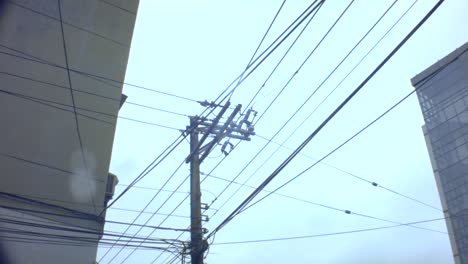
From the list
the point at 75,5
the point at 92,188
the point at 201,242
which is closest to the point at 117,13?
the point at 75,5

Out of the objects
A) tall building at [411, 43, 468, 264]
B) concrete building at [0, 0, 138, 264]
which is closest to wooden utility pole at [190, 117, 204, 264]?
concrete building at [0, 0, 138, 264]

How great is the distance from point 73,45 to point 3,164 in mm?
4127

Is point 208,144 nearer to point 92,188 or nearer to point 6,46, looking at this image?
point 92,188

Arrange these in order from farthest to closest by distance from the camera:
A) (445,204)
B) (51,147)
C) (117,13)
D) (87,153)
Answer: (445,204)
(117,13)
(87,153)
(51,147)

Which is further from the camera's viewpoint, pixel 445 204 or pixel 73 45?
pixel 445 204

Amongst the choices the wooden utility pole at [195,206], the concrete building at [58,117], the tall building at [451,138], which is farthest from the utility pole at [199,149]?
the tall building at [451,138]

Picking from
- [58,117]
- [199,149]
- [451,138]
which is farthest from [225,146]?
Answer: [451,138]

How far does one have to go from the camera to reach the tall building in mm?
65188

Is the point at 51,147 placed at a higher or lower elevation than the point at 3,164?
higher

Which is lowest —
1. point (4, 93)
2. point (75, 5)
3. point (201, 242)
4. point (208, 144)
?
point (201, 242)

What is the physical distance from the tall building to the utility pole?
198 feet

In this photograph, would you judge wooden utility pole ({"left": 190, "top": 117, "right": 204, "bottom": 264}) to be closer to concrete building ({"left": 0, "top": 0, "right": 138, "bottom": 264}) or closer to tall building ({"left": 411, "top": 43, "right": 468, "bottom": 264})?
concrete building ({"left": 0, "top": 0, "right": 138, "bottom": 264})

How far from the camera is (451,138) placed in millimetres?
70000

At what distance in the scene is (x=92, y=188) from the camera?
1356cm
